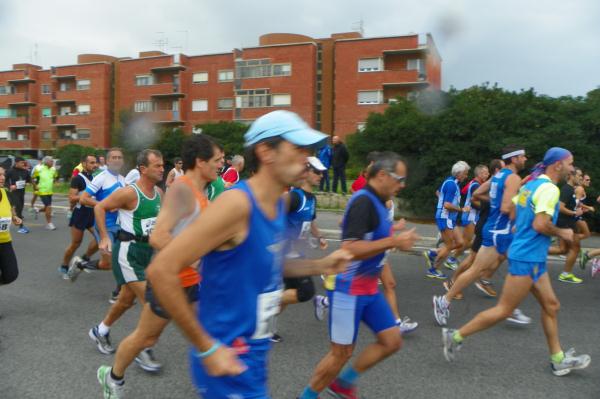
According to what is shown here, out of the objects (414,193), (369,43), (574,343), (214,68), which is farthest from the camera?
(214,68)

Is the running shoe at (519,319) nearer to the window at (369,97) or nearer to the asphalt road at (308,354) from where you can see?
the asphalt road at (308,354)

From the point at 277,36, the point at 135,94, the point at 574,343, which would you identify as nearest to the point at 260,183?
the point at 574,343

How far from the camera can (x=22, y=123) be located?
6581 cm

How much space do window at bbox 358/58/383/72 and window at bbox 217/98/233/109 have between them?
14.8 metres

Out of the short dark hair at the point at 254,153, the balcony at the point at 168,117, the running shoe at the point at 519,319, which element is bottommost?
the running shoe at the point at 519,319

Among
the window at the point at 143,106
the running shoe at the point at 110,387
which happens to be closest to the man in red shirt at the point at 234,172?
the running shoe at the point at 110,387

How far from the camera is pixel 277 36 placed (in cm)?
5216

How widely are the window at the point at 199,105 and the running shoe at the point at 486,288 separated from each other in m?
50.8

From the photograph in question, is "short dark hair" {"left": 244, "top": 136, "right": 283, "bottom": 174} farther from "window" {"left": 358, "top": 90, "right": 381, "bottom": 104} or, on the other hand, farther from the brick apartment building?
"window" {"left": 358, "top": 90, "right": 381, "bottom": 104}

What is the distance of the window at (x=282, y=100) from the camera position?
49.7m

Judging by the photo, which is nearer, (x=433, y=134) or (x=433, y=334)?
(x=433, y=334)

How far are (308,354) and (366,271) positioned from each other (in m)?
1.66

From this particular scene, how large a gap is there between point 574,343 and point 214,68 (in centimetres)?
5317

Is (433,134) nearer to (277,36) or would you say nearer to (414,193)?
(414,193)
